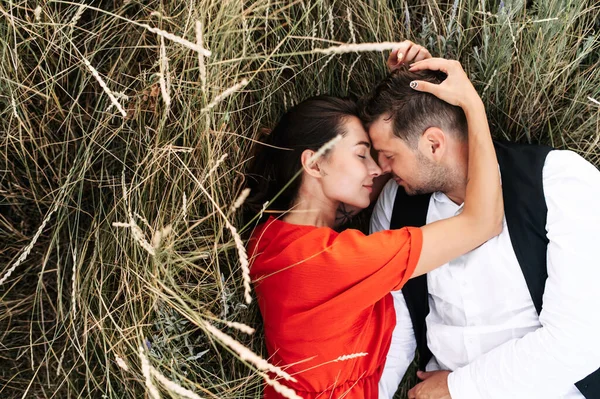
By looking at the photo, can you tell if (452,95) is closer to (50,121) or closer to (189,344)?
(189,344)

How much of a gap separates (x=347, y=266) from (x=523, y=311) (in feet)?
2.54

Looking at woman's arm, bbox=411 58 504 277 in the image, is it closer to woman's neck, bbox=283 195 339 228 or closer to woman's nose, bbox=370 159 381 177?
woman's nose, bbox=370 159 381 177

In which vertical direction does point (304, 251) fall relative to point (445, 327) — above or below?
above

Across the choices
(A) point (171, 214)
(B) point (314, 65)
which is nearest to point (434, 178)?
(B) point (314, 65)

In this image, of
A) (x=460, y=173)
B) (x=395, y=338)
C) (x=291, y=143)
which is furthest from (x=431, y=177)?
(x=395, y=338)

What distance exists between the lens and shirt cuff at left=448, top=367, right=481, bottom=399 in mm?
2168

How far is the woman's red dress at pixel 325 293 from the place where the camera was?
1.95 meters

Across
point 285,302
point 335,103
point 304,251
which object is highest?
point 335,103

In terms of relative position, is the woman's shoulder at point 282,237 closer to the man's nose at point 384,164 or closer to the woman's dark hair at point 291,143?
the woman's dark hair at point 291,143

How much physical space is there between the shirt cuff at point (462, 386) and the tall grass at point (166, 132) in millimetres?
813

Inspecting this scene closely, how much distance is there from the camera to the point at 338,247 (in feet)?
6.40

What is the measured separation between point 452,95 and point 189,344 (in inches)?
58.0

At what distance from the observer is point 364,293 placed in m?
1.98

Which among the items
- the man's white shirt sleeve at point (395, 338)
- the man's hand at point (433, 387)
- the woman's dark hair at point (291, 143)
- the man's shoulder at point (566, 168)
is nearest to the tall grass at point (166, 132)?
the woman's dark hair at point (291, 143)
